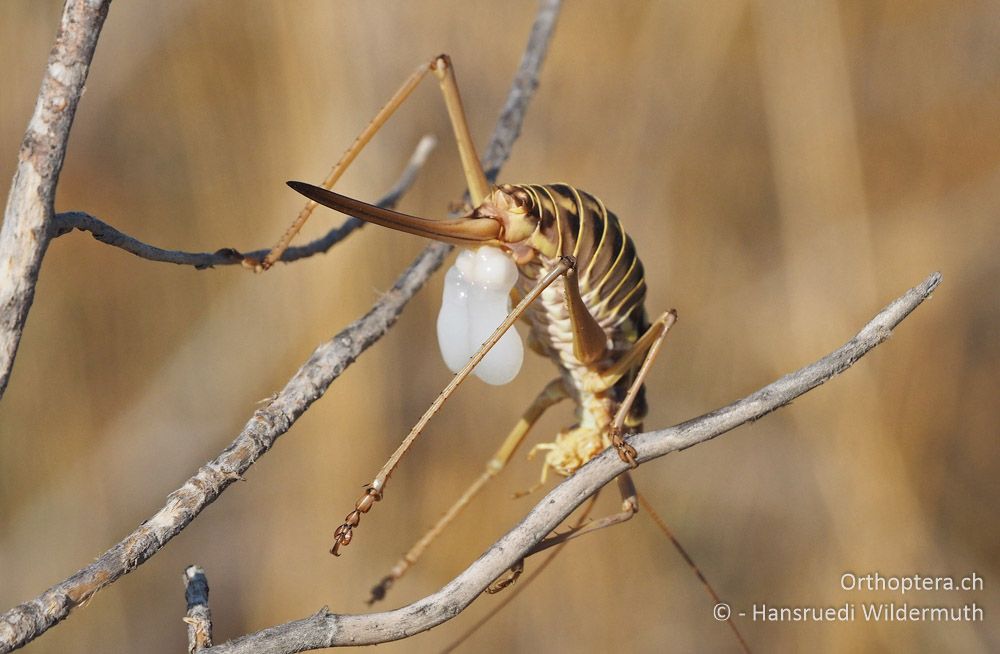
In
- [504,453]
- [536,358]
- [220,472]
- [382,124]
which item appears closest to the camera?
[220,472]

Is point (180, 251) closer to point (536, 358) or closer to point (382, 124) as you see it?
point (382, 124)

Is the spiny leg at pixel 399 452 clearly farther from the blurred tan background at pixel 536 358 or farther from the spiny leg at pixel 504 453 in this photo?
the blurred tan background at pixel 536 358

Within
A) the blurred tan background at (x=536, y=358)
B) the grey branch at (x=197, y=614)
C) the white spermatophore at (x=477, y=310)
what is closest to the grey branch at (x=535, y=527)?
the grey branch at (x=197, y=614)

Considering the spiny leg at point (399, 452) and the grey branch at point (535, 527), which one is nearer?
the grey branch at point (535, 527)

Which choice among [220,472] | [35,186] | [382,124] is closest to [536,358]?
[382,124]

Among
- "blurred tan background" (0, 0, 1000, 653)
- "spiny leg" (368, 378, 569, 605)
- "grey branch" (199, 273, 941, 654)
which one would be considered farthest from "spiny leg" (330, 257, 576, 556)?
"blurred tan background" (0, 0, 1000, 653)
